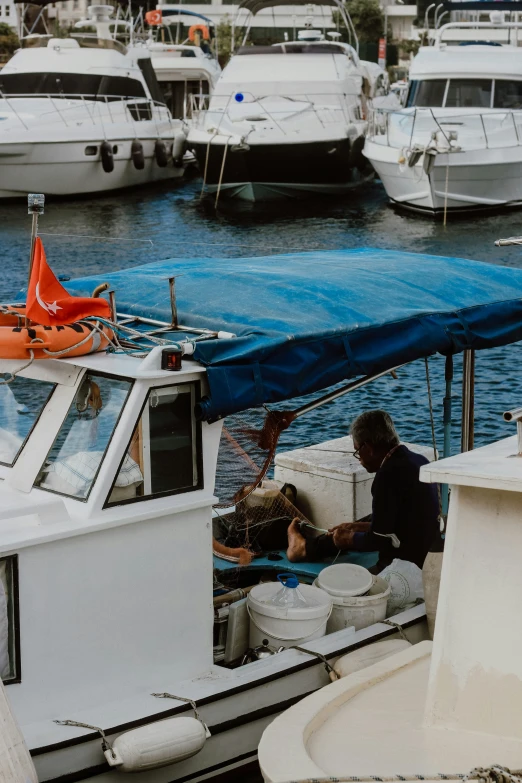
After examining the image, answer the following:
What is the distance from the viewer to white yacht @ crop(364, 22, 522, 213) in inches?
1161

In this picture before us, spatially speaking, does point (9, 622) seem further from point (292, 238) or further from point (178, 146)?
point (178, 146)

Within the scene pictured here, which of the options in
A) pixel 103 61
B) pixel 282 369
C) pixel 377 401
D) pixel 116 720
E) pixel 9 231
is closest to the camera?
pixel 116 720

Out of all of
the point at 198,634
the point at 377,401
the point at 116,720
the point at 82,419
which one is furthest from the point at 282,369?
the point at 377,401

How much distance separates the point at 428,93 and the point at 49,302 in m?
27.2

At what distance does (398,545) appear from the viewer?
725 cm

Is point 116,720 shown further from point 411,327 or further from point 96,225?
point 96,225

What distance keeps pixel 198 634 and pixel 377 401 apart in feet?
32.6

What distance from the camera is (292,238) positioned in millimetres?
28359

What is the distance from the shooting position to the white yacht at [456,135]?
2948 centimetres

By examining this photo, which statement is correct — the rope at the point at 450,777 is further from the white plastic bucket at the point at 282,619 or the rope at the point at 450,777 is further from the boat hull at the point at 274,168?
the boat hull at the point at 274,168

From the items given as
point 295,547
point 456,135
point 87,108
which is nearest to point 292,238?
point 456,135

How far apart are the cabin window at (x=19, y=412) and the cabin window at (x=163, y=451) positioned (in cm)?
62

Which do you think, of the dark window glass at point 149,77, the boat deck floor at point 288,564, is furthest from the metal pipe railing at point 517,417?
the dark window glass at point 149,77

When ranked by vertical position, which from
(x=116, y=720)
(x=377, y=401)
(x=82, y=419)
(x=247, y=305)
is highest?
(x=247, y=305)
